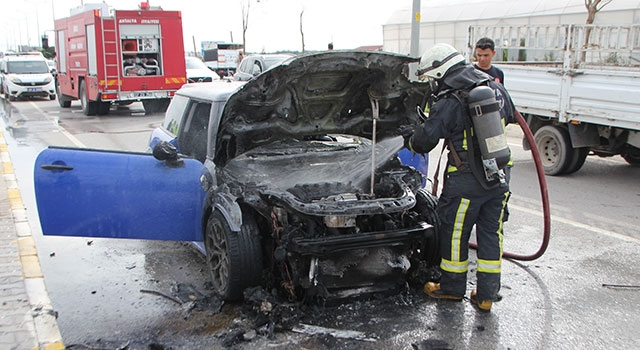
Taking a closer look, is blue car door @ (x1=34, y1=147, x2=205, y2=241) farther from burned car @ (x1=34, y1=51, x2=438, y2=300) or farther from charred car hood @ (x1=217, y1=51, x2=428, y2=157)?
charred car hood @ (x1=217, y1=51, x2=428, y2=157)

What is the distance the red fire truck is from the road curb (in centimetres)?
960

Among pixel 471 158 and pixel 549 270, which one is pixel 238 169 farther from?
pixel 549 270

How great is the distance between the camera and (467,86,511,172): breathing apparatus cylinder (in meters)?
3.88

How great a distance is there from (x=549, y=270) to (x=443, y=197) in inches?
55.9

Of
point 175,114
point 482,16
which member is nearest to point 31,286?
point 175,114

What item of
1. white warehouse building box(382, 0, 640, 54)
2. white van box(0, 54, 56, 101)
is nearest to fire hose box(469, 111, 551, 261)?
white warehouse building box(382, 0, 640, 54)

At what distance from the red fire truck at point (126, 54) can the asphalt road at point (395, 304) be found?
419 inches

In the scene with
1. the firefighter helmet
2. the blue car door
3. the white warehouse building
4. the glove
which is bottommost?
the blue car door

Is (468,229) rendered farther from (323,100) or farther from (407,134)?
(323,100)

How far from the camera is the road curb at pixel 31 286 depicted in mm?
3738

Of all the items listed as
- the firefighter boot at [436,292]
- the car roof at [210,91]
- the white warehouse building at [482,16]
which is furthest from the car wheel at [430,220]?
the white warehouse building at [482,16]

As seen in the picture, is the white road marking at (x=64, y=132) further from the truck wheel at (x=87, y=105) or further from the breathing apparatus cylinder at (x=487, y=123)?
the breathing apparatus cylinder at (x=487, y=123)

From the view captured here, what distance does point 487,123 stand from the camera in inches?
153

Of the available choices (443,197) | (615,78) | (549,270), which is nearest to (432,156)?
(615,78)
